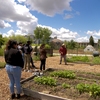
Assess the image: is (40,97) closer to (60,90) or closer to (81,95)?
(60,90)

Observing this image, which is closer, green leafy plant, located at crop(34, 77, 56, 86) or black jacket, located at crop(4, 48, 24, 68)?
black jacket, located at crop(4, 48, 24, 68)

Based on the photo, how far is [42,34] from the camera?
6844 centimetres

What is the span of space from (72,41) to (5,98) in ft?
161

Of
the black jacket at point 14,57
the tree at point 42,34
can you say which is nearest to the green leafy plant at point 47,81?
the black jacket at point 14,57

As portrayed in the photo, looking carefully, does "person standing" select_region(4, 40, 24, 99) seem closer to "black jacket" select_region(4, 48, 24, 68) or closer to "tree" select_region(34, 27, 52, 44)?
"black jacket" select_region(4, 48, 24, 68)

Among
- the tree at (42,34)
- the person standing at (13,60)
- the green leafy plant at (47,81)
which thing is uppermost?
the tree at (42,34)

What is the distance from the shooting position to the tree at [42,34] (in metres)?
67.2

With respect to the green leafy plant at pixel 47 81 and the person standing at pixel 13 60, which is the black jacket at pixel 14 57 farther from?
the green leafy plant at pixel 47 81

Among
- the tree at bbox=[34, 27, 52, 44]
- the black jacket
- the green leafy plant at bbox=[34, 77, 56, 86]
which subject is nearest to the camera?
the black jacket

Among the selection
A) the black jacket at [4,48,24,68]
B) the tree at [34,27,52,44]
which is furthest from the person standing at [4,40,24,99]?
the tree at [34,27,52,44]

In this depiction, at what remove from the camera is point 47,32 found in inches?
2694

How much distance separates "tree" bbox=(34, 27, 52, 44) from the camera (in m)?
67.2

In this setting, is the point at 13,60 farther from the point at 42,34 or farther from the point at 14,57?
the point at 42,34

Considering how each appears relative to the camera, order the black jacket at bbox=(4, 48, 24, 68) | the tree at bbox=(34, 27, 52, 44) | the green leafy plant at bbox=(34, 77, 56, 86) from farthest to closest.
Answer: the tree at bbox=(34, 27, 52, 44) → the green leafy plant at bbox=(34, 77, 56, 86) → the black jacket at bbox=(4, 48, 24, 68)
